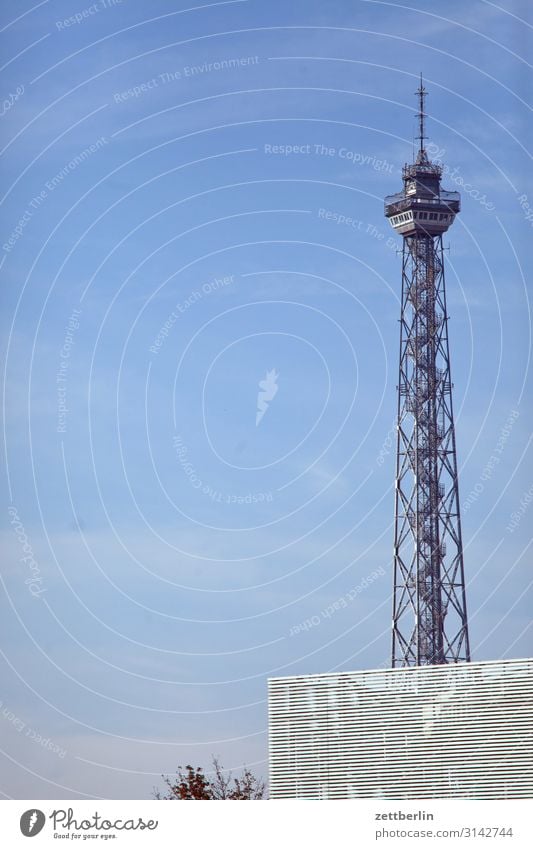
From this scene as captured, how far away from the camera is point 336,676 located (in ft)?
335

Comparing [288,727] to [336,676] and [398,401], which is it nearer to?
[336,676]

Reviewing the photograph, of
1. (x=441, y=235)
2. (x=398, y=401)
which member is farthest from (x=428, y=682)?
(x=441, y=235)

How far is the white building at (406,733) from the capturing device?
93.7 metres

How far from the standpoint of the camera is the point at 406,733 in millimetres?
98312

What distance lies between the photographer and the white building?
93688 mm

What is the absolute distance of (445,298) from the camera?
104 metres
